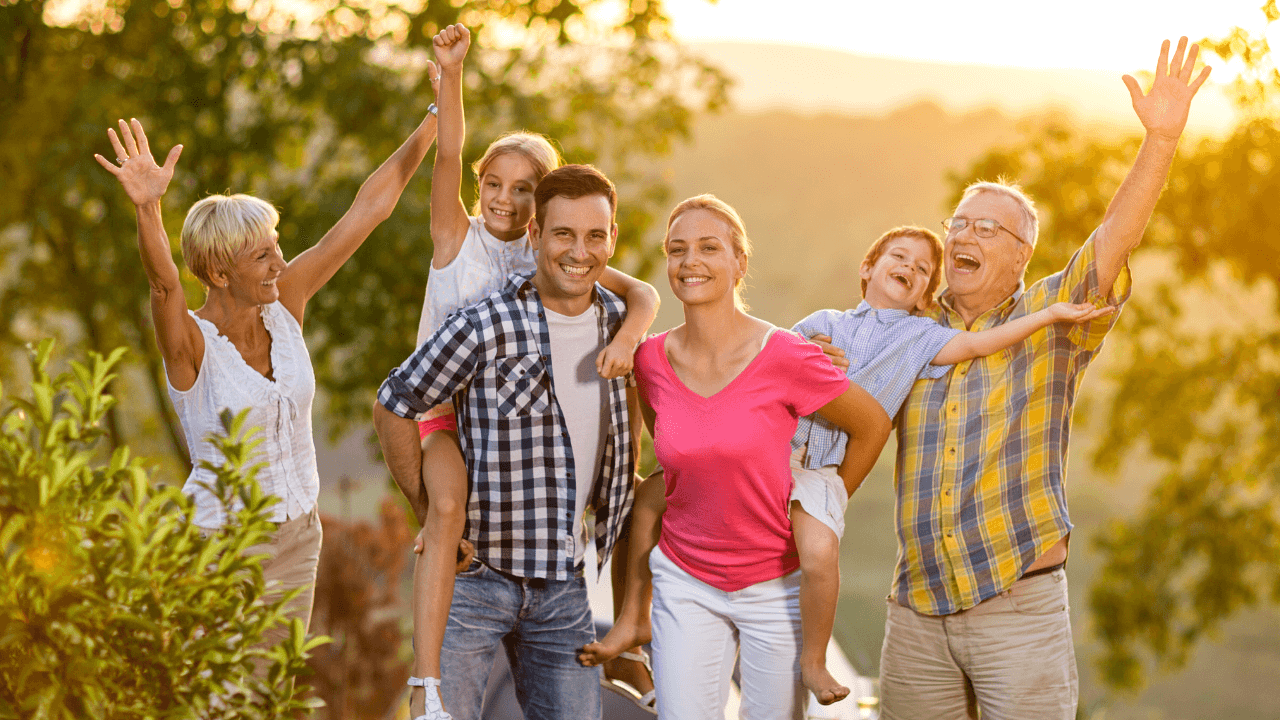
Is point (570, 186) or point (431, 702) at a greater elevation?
point (570, 186)

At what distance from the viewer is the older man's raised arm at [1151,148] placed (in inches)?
89.4

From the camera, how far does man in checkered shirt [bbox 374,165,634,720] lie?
237 centimetres

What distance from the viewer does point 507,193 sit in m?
2.79

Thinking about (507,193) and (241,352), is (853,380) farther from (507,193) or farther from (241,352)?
(241,352)

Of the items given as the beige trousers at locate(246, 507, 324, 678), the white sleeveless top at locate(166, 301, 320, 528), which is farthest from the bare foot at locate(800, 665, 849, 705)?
the white sleeveless top at locate(166, 301, 320, 528)

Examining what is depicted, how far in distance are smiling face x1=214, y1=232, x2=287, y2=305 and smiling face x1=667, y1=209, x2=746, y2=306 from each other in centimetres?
95

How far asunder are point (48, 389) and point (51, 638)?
0.31m

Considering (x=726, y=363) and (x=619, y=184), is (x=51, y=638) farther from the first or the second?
(x=619, y=184)

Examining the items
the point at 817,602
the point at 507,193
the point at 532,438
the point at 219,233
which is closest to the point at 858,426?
the point at 817,602

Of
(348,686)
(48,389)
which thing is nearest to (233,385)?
(48,389)

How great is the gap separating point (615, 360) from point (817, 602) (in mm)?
725

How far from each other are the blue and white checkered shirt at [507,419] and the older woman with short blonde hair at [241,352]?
1.14 feet

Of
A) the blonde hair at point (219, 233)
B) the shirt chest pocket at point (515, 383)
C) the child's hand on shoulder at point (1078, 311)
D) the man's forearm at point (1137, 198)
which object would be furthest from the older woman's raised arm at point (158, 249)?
the man's forearm at point (1137, 198)

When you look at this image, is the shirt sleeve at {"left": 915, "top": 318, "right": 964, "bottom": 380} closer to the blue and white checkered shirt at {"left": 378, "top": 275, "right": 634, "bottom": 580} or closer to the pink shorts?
the blue and white checkered shirt at {"left": 378, "top": 275, "right": 634, "bottom": 580}
